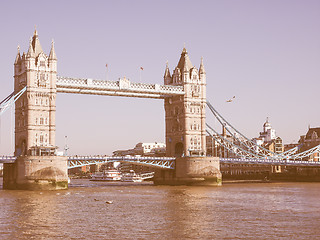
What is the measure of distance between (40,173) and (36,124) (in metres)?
9.98

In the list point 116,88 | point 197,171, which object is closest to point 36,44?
point 116,88

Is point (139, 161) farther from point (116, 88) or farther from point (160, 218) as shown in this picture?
point (160, 218)

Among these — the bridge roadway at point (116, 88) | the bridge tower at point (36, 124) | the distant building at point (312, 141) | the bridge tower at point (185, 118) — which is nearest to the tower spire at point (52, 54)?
the bridge tower at point (36, 124)

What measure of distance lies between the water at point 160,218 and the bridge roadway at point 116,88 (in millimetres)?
31972

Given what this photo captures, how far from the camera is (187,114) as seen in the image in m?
110

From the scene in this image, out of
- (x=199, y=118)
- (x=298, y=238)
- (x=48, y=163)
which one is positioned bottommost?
(x=298, y=238)

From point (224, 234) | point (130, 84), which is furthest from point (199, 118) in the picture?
point (224, 234)

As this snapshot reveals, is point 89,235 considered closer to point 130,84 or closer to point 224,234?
point 224,234

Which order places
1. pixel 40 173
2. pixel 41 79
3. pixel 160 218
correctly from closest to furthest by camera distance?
pixel 160 218 → pixel 40 173 → pixel 41 79

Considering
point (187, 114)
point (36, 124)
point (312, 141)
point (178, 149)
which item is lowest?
point (178, 149)

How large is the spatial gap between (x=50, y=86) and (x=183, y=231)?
58524 millimetres

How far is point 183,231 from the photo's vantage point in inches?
1662

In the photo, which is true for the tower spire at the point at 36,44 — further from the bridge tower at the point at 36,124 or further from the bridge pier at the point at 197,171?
the bridge pier at the point at 197,171

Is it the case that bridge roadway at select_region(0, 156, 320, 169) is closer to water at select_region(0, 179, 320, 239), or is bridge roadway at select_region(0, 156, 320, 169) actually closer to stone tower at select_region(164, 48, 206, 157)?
stone tower at select_region(164, 48, 206, 157)
